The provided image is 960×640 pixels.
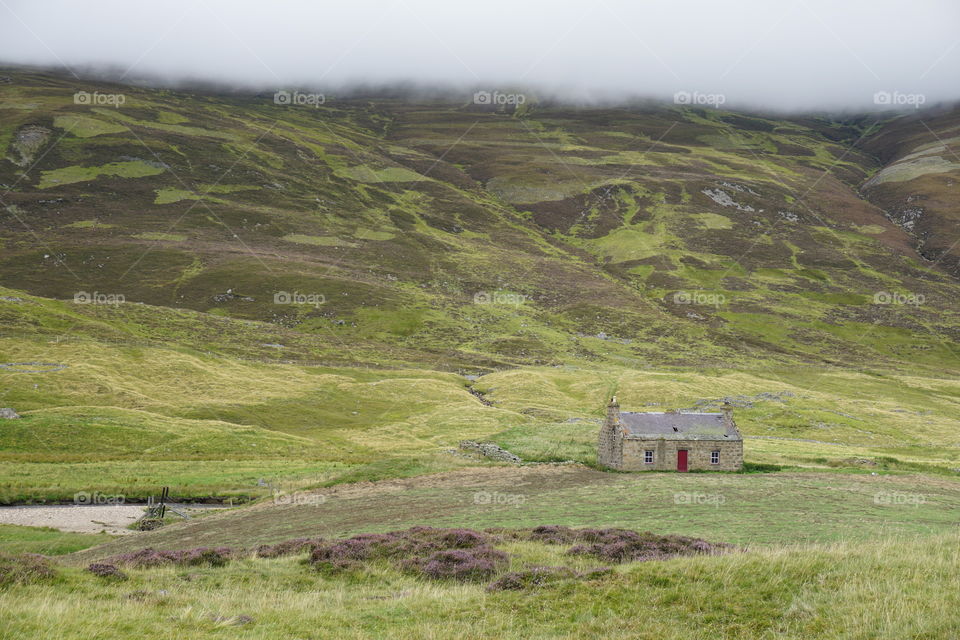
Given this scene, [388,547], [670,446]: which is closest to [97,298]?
[670,446]

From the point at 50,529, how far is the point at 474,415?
54094mm

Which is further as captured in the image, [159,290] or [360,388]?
[159,290]

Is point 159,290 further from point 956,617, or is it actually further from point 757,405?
point 956,617

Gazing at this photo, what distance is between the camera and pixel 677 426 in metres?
57.1

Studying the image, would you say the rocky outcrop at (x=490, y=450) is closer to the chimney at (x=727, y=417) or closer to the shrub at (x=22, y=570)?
the chimney at (x=727, y=417)

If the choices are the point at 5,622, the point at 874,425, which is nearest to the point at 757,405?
the point at 874,425

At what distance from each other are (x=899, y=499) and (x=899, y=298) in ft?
615

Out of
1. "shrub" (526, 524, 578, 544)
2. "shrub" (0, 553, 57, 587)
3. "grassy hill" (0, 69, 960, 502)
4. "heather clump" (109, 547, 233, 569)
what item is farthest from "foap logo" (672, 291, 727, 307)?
"shrub" (0, 553, 57, 587)

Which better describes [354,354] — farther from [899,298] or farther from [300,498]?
[899,298]

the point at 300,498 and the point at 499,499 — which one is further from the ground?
the point at 499,499

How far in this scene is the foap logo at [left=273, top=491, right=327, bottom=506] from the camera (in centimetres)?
4281

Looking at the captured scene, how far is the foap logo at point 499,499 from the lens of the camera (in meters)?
39.4

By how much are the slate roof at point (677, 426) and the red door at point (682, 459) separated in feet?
3.92

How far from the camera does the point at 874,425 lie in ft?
303
